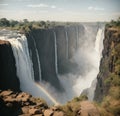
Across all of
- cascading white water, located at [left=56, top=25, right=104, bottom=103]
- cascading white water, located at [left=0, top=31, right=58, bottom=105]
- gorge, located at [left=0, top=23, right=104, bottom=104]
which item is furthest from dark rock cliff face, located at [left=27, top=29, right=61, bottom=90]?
cascading white water, located at [left=0, top=31, right=58, bottom=105]

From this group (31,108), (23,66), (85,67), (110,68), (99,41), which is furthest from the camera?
(99,41)

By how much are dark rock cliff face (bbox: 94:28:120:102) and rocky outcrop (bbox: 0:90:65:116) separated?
11.5 meters

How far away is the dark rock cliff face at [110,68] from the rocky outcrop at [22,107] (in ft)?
37.7

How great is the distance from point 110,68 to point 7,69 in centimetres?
1400

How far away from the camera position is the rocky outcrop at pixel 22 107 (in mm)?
19781

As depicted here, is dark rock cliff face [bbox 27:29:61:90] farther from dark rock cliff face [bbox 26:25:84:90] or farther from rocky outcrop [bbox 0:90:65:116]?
rocky outcrop [bbox 0:90:65:116]

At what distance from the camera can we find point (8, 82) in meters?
27.6

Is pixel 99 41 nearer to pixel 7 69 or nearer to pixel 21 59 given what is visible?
pixel 21 59

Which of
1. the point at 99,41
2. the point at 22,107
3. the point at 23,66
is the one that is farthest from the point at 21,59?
the point at 99,41

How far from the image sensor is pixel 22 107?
2061cm

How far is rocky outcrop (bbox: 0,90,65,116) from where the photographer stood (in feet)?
64.9

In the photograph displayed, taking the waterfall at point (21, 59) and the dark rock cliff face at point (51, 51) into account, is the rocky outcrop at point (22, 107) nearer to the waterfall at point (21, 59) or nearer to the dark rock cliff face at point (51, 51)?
the waterfall at point (21, 59)

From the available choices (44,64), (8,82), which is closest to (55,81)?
(44,64)

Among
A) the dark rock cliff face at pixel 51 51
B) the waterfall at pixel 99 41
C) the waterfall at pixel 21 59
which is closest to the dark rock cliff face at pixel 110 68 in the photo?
the dark rock cliff face at pixel 51 51
